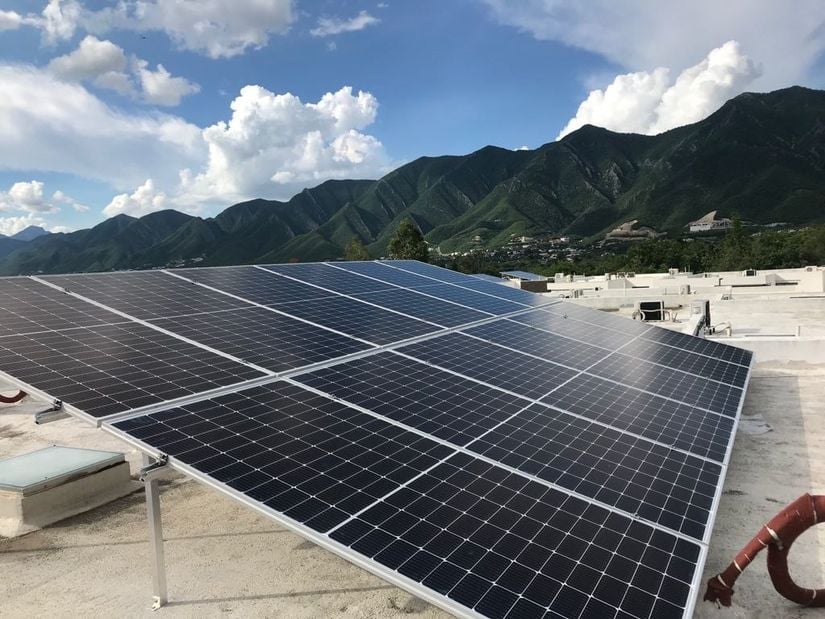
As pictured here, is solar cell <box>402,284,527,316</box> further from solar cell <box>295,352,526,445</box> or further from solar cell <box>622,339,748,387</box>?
solar cell <box>295,352,526,445</box>

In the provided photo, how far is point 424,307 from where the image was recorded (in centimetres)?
1587

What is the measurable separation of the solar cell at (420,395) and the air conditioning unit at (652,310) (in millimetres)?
24185

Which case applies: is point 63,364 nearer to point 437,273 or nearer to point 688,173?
point 437,273

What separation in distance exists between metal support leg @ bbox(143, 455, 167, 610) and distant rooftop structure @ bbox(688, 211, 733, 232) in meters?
154

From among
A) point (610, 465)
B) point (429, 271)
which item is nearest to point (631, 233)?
point (429, 271)

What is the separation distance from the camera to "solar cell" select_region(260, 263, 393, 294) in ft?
56.3

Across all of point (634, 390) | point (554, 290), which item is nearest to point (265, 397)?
point (634, 390)

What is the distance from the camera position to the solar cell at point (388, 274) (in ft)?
64.8

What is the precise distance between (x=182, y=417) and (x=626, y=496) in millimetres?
5924

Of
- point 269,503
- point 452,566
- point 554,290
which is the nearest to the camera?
point 452,566

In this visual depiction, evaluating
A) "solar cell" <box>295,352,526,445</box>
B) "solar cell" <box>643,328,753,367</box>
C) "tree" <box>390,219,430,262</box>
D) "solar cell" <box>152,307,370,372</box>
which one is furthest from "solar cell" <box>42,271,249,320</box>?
"tree" <box>390,219,430,262</box>

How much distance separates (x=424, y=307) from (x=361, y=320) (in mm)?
3152

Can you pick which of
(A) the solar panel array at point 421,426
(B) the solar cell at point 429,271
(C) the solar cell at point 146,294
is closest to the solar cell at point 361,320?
(A) the solar panel array at point 421,426

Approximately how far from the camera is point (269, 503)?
5.56 m
